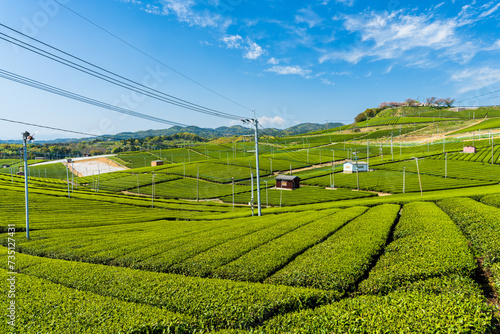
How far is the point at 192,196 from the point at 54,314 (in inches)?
2735

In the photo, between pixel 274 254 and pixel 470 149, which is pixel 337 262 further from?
pixel 470 149

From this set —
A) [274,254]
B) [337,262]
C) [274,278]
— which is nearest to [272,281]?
[274,278]

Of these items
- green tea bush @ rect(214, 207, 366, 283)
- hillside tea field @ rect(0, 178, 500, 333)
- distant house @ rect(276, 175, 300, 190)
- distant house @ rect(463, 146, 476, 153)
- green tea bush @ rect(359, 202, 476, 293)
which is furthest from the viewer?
distant house @ rect(463, 146, 476, 153)

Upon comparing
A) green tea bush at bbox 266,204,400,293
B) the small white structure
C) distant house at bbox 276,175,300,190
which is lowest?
distant house at bbox 276,175,300,190

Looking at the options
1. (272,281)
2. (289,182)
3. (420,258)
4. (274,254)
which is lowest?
(289,182)

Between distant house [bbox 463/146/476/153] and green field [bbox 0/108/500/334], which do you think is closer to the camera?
green field [bbox 0/108/500/334]

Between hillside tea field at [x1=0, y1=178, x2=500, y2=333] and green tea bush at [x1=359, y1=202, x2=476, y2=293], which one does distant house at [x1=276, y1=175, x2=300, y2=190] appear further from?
green tea bush at [x1=359, y1=202, x2=476, y2=293]

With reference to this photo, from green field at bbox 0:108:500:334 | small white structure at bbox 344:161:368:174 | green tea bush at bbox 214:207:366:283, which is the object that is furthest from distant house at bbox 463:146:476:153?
green tea bush at bbox 214:207:366:283

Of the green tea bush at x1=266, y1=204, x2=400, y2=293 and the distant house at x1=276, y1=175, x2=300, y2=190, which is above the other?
the green tea bush at x1=266, y1=204, x2=400, y2=293

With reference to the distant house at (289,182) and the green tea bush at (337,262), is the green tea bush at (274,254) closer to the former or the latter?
the green tea bush at (337,262)

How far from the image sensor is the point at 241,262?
17.7m

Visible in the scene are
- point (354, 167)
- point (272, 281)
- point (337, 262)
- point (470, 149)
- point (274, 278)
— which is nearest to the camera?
point (272, 281)

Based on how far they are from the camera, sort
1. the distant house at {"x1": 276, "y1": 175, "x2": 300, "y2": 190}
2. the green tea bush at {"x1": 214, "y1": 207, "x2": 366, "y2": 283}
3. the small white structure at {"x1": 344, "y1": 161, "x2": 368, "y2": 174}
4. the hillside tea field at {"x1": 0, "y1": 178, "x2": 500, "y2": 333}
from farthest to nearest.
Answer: the small white structure at {"x1": 344, "y1": 161, "x2": 368, "y2": 174}, the distant house at {"x1": 276, "y1": 175, "x2": 300, "y2": 190}, the green tea bush at {"x1": 214, "y1": 207, "x2": 366, "y2": 283}, the hillside tea field at {"x1": 0, "y1": 178, "x2": 500, "y2": 333}

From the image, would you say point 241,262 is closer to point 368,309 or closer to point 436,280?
point 368,309
